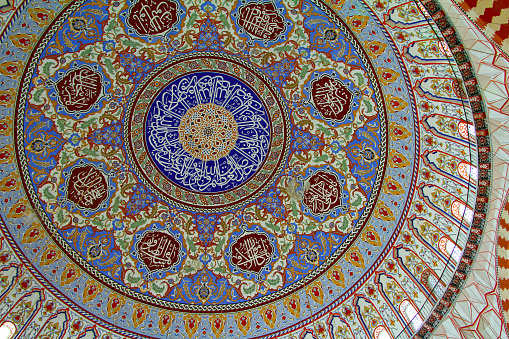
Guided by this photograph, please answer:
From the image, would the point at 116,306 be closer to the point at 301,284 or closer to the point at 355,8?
the point at 301,284

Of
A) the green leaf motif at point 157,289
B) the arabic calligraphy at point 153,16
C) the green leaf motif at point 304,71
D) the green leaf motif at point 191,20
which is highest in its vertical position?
the green leaf motif at point 304,71

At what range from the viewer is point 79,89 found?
7766mm

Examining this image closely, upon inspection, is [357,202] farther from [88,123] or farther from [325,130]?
[88,123]

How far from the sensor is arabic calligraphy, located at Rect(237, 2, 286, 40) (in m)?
7.49

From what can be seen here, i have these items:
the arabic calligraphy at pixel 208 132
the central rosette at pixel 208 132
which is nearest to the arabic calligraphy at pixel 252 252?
the arabic calligraphy at pixel 208 132

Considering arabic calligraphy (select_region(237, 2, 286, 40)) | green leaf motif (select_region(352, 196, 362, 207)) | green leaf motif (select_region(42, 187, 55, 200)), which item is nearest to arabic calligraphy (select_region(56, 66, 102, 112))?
green leaf motif (select_region(42, 187, 55, 200))

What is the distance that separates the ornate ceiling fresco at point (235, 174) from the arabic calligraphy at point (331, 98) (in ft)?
0.11

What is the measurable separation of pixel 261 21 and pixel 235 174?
3546mm

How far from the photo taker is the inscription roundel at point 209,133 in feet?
27.2

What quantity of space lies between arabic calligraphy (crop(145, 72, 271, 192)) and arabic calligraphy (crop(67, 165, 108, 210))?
4.36 feet

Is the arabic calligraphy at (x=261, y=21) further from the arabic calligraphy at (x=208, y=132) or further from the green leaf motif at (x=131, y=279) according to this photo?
the green leaf motif at (x=131, y=279)

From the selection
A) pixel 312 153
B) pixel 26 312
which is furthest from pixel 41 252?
pixel 312 153

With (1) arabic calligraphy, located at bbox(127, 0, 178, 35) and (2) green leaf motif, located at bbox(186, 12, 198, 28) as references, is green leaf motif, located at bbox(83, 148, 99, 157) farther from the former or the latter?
(2) green leaf motif, located at bbox(186, 12, 198, 28)

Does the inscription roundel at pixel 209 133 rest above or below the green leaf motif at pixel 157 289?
above
